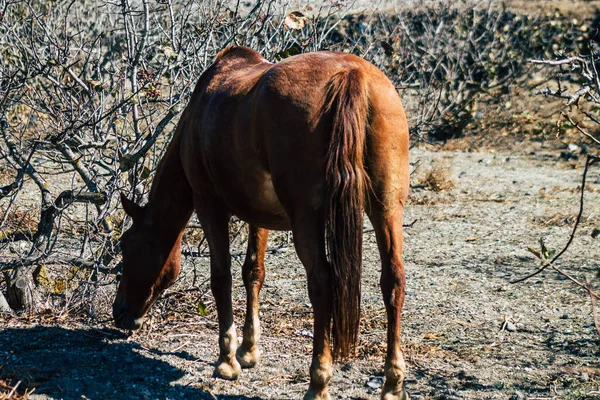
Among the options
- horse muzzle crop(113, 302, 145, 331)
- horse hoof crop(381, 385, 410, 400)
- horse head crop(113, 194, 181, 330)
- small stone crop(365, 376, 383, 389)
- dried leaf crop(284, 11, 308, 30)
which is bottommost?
small stone crop(365, 376, 383, 389)

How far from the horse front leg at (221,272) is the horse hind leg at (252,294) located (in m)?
0.21

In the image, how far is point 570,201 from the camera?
9.74 m

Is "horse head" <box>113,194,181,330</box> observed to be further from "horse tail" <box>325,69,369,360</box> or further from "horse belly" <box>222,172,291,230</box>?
"horse tail" <box>325,69,369,360</box>

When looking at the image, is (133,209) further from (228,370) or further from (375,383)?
(375,383)

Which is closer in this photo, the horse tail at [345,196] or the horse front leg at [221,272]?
the horse tail at [345,196]

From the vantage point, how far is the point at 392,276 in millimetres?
4020

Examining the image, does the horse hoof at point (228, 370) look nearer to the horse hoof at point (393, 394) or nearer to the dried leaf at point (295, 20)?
the horse hoof at point (393, 394)

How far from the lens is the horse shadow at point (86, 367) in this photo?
4379 millimetres

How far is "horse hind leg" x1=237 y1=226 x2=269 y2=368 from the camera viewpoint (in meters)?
4.91

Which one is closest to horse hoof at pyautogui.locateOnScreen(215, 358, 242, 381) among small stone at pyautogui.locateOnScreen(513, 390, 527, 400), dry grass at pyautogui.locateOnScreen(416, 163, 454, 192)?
small stone at pyautogui.locateOnScreen(513, 390, 527, 400)

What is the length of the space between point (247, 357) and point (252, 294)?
1.43 ft

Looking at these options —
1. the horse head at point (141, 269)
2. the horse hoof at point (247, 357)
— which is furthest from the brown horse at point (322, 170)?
the horse head at point (141, 269)

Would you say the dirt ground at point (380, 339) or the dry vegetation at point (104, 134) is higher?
the dry vegetation at point (104, 134)

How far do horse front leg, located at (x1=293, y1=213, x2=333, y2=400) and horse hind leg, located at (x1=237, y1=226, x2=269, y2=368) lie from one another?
1030 millimetres
